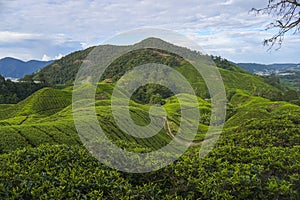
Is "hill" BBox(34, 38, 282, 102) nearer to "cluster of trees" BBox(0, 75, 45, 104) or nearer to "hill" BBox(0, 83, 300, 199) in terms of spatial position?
"cluster of trees" BBox(0, 75, 45, 104)

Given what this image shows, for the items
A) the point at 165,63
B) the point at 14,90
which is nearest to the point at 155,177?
the point at 14,90

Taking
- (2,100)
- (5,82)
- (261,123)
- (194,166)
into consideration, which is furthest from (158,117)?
(5,82)

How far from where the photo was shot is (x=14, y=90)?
7438 centimetres

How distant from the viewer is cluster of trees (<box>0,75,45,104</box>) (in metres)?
68.4

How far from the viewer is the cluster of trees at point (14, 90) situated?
68.4m

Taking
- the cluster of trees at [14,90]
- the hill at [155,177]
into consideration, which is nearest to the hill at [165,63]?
the cluster of trees at [14,90]

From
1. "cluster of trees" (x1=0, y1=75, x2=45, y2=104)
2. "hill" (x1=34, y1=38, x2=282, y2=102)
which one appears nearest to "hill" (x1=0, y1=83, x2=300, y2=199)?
"cluster of trees" (x1=0, y1=75, x2=45, y2=104)

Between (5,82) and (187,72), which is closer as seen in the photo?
(5,82)

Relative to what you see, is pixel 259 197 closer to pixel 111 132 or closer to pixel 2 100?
pixel 111 132

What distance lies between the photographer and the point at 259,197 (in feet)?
16.8

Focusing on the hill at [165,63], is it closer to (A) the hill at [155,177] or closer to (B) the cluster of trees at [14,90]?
(B) the cluster of trees at [14,90]

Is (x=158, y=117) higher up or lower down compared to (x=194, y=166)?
lower down

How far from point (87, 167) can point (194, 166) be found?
8.01 ft

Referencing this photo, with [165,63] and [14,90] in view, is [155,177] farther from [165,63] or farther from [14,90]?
[165,63]
